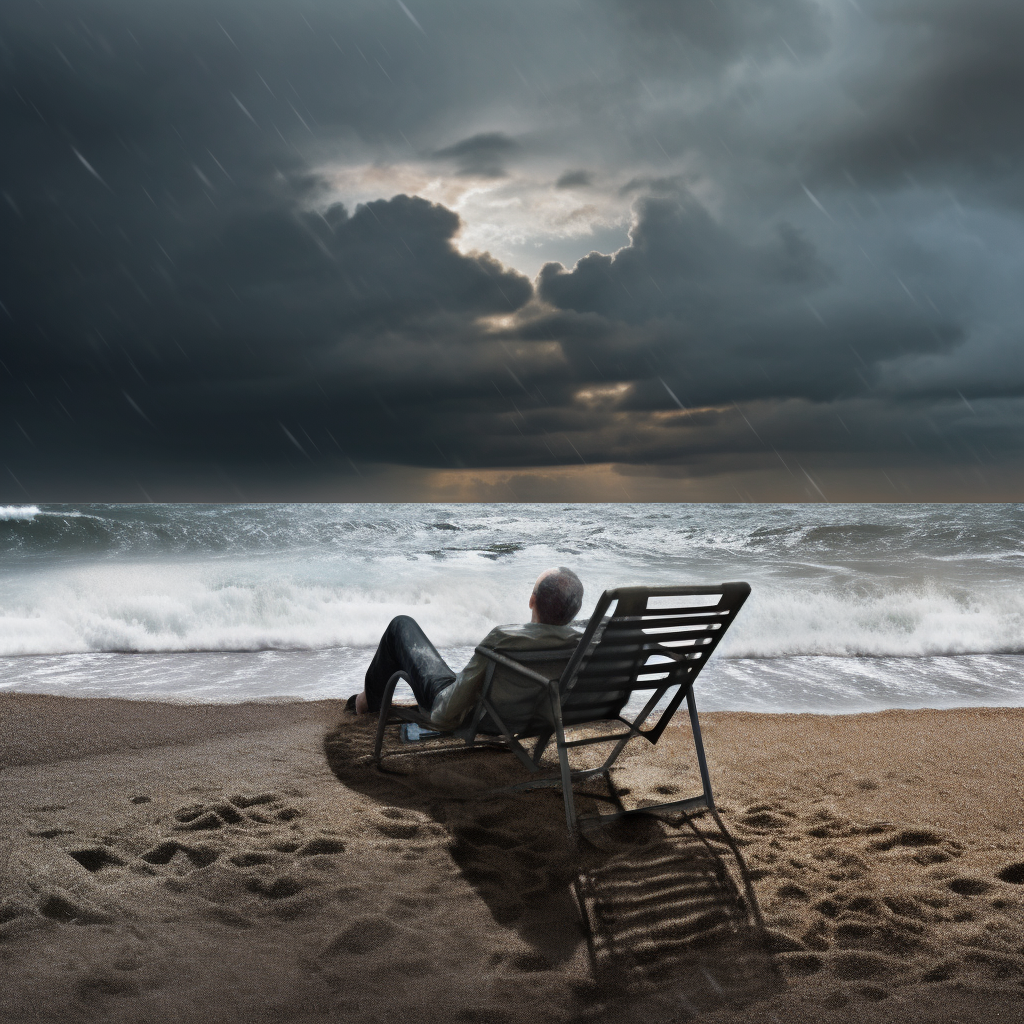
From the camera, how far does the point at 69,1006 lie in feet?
7.04

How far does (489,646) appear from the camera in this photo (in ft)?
11.8

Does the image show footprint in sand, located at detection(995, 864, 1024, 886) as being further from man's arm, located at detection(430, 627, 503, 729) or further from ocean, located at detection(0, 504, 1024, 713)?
ocean, located at detection(0, 504, 1024, 713)

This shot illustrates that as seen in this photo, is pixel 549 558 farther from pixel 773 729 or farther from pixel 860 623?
pixel 773 729

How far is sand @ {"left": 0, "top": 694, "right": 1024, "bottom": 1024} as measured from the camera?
7.36 feet

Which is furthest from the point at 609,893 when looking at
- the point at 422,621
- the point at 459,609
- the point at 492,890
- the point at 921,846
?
the point at 459,609

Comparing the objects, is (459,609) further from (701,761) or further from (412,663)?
(701,761)

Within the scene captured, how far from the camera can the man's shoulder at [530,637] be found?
3598 millimetres

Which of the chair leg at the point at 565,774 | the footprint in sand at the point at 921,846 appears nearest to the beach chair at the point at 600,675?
the chair leg at the point at 565,774

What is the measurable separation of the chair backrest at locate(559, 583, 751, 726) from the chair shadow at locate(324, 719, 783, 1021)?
635 millimetres

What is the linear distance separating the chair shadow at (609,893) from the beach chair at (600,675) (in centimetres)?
21

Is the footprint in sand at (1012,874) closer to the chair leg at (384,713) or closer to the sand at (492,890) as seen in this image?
the sand at (492,890)

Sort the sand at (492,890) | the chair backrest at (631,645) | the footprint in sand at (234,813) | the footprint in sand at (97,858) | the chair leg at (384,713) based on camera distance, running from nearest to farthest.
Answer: the sand at (492,890), the footprint in sand at (97,858), the chair backrest at (631,645), the footprint in sand at (234,813), the chair leg at (384,713)

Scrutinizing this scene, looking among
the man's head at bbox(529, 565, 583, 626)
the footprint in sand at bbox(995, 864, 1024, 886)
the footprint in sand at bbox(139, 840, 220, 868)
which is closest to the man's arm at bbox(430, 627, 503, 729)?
the man's head at bbox(529, 565, 583, 626)

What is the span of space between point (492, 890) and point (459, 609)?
9424mm
